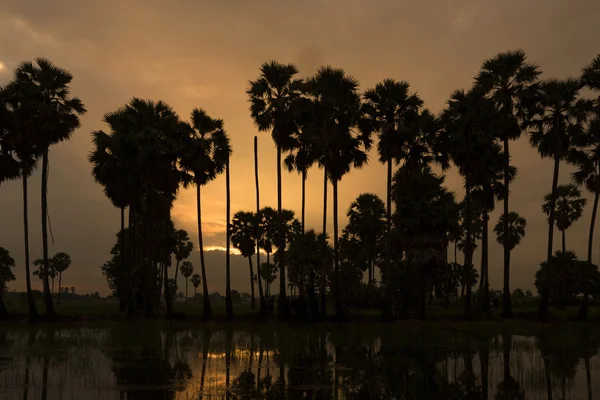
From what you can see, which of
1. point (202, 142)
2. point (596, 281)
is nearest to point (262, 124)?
point (202, 142)

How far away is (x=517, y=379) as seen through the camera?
51.2 ft

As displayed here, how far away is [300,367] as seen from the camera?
18.1 meters

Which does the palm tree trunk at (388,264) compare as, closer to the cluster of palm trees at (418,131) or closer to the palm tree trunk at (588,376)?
the cluster of palm trees at (418,131)

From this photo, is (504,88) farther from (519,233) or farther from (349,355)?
(519,233)

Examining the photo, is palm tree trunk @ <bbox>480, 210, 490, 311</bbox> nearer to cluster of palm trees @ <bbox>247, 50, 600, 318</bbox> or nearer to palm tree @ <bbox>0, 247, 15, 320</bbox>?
cluster of palm trees @ <bbox>247, 50, 600, 318</bbox>

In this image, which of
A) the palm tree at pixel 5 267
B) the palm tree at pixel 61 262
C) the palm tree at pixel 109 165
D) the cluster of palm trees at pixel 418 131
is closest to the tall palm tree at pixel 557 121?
the cluster of palm trees at pixel 418 131

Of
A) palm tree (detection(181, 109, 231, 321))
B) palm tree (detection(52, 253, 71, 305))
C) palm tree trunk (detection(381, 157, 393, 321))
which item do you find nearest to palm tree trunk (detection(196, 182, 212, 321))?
palm tree (detection(181, 109, 231, 321))

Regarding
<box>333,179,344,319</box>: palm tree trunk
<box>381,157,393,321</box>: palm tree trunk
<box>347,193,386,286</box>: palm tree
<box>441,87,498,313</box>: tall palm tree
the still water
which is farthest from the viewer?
<box>347,193,386,286</box>: palm tree

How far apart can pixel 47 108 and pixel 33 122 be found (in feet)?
4.58

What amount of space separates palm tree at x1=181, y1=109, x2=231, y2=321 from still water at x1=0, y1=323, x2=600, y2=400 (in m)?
21.1

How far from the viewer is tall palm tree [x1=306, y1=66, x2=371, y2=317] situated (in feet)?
144

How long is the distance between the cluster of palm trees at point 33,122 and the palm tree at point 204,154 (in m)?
9.29

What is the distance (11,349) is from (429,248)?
2859 centimetres

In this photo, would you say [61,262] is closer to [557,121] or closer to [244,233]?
[244,233]
